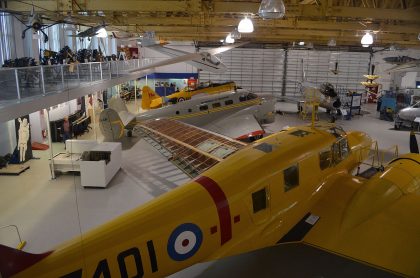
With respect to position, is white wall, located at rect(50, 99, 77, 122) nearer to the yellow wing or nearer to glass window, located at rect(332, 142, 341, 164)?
glass window, located at rect(332, 142, 341, 164)

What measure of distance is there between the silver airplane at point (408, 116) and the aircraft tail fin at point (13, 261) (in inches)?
Answer: 815

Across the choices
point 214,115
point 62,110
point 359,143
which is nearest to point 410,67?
point 214,115

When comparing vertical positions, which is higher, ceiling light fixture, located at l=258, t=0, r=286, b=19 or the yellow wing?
ceiling light fixture, located at l=258, t=0, r=286, b=19

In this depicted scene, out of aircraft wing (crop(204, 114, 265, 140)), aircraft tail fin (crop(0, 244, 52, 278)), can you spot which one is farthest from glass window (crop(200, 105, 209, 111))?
aircraft tail fin (crop(0, 244, 52, 278))

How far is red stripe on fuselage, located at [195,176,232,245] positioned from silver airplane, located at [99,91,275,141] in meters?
9.34

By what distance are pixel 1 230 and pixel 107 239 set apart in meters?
5.44

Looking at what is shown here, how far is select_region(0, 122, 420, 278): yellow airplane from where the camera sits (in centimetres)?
425

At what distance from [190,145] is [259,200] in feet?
14.8

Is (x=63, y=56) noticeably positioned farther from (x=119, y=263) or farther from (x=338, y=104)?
(x=338, y=104)

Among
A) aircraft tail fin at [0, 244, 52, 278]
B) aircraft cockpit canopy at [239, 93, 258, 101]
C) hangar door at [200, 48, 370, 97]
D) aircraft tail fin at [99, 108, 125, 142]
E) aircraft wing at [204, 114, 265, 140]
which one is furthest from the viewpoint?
hangar door at [200, 48, 370, 97]

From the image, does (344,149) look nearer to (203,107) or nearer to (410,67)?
(203,107)

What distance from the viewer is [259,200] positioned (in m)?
5.72

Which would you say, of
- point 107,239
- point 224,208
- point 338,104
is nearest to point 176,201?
point 224,208

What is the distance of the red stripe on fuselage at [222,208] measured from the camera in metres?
5.18
